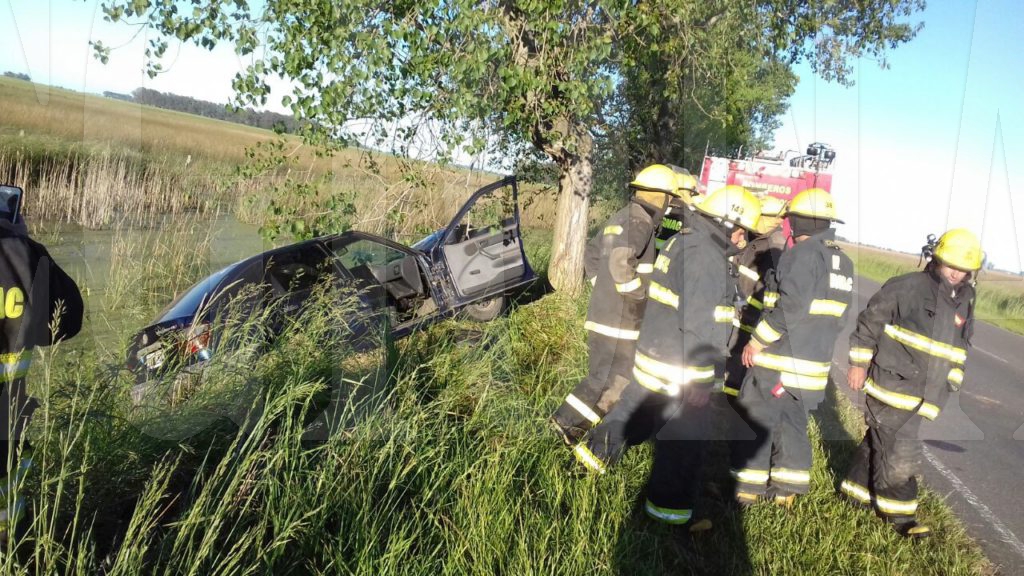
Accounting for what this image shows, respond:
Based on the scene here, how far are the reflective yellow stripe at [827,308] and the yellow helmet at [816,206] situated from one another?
1.72 feet

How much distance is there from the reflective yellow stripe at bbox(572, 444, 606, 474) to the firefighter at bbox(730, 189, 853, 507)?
92cm

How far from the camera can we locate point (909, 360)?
376 cm

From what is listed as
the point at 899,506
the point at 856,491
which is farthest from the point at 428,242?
the point at 899,506

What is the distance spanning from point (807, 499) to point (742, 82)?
18.7ft

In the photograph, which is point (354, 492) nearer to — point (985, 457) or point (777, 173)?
point (985, 457)

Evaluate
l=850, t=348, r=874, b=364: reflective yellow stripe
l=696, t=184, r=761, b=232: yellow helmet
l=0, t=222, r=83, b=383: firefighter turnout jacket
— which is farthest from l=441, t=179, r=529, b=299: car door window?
l=0, t=222, r=83, b=383: firefighter turnout jacket

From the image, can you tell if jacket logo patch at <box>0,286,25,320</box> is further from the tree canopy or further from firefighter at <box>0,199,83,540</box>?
the tree canopy

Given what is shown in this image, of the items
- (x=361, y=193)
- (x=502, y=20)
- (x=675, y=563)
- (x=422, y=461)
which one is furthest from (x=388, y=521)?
(x=502, y=20)

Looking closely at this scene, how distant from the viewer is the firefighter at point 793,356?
390 centimetres

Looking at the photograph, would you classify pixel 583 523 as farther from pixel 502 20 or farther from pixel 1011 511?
pixel 502 20

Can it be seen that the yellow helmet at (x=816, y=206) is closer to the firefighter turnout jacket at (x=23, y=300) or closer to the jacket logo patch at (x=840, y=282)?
the jacket logo patch at (x=840, y=282)

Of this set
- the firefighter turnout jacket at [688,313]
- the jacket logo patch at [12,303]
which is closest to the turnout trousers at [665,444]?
the firefighter turnout jacket at [688,313]

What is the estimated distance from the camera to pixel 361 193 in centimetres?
618

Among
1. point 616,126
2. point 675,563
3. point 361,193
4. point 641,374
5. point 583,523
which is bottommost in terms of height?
point 675,563
